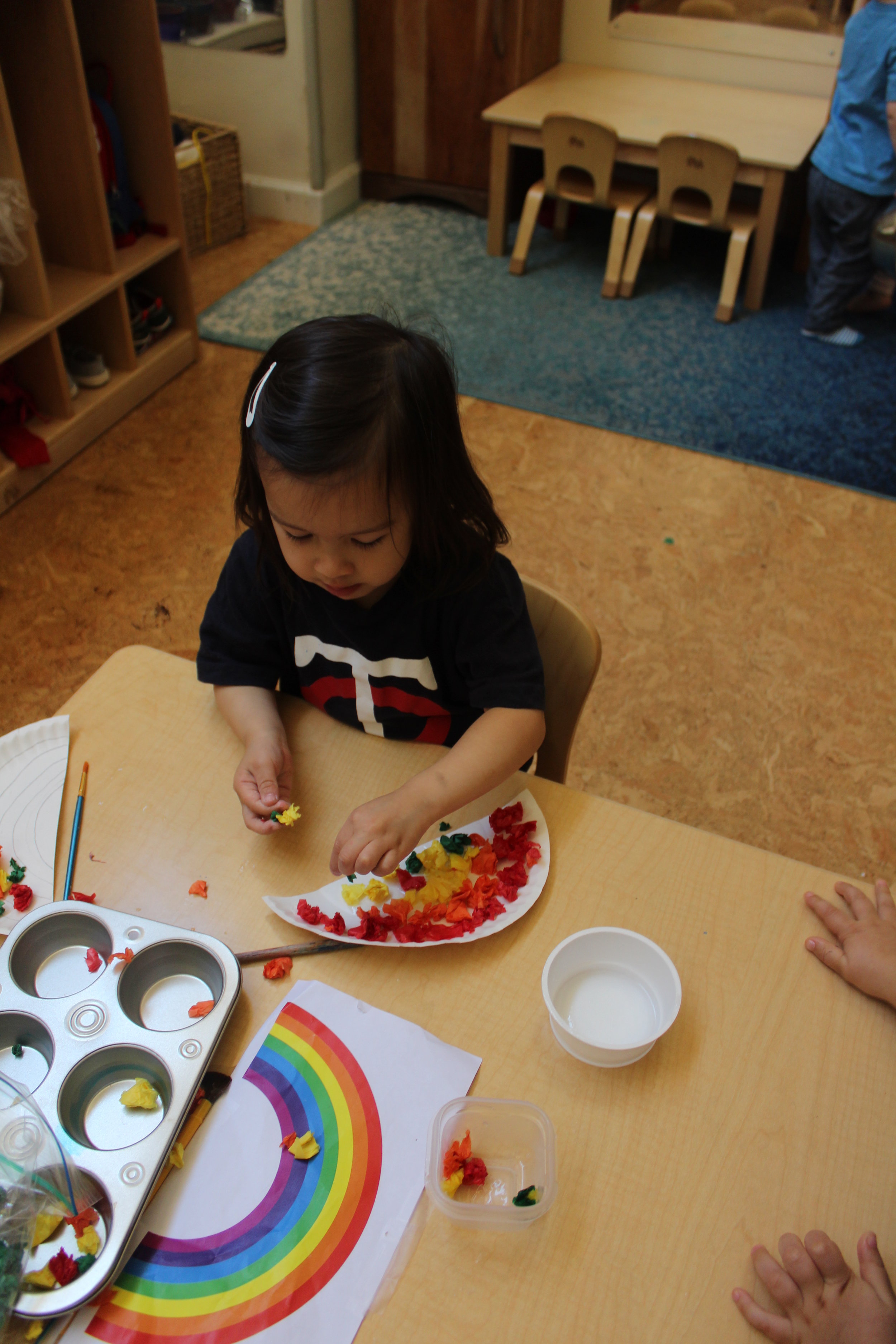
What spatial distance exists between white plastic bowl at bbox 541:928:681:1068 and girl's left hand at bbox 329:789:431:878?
0.50 feet

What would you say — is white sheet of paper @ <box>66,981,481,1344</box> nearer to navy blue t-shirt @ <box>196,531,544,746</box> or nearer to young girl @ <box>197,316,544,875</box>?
young girl @ <box>197,316,544,875</box>

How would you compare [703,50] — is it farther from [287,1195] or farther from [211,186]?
[287,1195]

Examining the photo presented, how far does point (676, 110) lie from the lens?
10.6 ft

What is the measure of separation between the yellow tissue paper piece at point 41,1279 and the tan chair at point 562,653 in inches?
25.0

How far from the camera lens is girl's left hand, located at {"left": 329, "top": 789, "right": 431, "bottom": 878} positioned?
0.77 meters

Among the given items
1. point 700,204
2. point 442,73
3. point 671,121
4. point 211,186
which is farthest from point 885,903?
point 442,73

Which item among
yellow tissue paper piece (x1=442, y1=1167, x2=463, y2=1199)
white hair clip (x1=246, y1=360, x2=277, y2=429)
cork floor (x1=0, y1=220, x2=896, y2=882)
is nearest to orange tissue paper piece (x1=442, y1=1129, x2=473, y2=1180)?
yellow tissue paper piece (x1=442, y1=1167, x2=463, y2=1199)

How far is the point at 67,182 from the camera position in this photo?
90.7 inches

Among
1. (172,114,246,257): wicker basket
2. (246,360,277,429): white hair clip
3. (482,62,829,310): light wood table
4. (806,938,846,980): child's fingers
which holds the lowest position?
(172,114,246,257): wicker basket

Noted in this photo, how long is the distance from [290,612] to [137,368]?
2.00m

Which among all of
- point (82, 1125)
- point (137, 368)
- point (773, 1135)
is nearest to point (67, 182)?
point (137, 368)

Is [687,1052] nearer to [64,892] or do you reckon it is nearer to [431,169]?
[64,892]

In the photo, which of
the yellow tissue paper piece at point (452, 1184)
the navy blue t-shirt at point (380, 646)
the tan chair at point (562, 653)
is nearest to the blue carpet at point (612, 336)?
the tan chair at point (562, 653)

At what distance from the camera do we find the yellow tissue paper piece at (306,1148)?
0.64m
